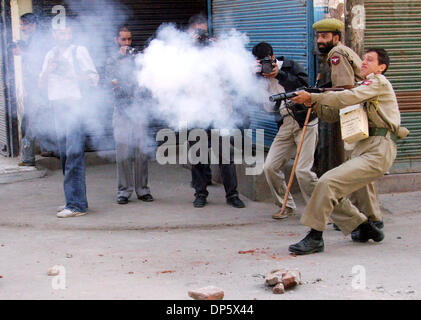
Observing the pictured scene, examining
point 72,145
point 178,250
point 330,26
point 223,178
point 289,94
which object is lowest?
point 178,250

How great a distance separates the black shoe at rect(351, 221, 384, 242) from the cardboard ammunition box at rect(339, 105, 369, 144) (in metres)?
0.77

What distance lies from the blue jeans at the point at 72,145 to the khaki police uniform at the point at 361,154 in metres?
2.64

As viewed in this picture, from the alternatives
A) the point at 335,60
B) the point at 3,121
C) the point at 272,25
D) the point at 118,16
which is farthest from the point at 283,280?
the point at 3,121

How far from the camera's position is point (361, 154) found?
6.32 metres

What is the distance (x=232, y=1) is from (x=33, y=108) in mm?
3055

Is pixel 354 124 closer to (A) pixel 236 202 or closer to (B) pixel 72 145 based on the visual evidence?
(A) pixel 236 202

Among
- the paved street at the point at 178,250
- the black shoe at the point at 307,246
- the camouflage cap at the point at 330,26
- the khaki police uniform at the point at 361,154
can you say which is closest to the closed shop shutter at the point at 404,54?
the paved street at the point at 178,250

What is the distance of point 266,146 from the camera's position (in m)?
9.33

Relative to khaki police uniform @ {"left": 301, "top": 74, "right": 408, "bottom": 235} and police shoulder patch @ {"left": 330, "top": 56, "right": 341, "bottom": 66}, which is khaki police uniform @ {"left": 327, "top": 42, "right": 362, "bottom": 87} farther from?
khaki police uniform @ {"left": 301, "top": 74, "right": 408, "bottom": 235}

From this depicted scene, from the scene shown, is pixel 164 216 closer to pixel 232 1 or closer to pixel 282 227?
pixel 282 227

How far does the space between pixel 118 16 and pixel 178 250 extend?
5141 mm

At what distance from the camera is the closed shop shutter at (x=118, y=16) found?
10.4 meters
